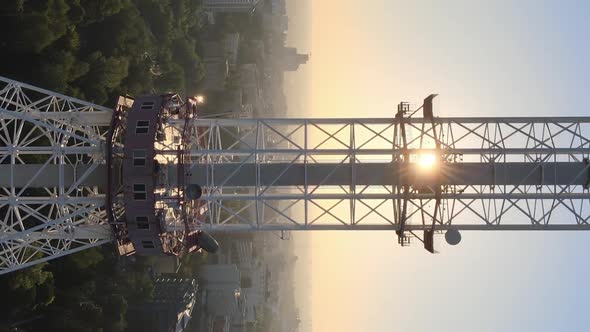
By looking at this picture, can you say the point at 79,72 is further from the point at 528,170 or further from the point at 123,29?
the point at 528,170

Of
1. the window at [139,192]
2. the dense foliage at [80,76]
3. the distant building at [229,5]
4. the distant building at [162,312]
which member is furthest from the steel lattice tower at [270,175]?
the distant building at [229,5]

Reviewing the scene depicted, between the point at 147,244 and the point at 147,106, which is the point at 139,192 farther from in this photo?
the point at 147,106

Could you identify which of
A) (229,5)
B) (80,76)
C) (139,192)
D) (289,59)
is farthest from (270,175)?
(289,59)

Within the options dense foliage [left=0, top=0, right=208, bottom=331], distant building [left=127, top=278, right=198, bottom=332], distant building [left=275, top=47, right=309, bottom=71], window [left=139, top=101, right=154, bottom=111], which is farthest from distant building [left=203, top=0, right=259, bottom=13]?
window [left=139, top=101, right=154, bottom=111]

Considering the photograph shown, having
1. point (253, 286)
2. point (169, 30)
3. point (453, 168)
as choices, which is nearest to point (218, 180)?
point (453, 168)

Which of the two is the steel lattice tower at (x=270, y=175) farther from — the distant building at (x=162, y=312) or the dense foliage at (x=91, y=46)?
the distant building at (x=162, y=312)
